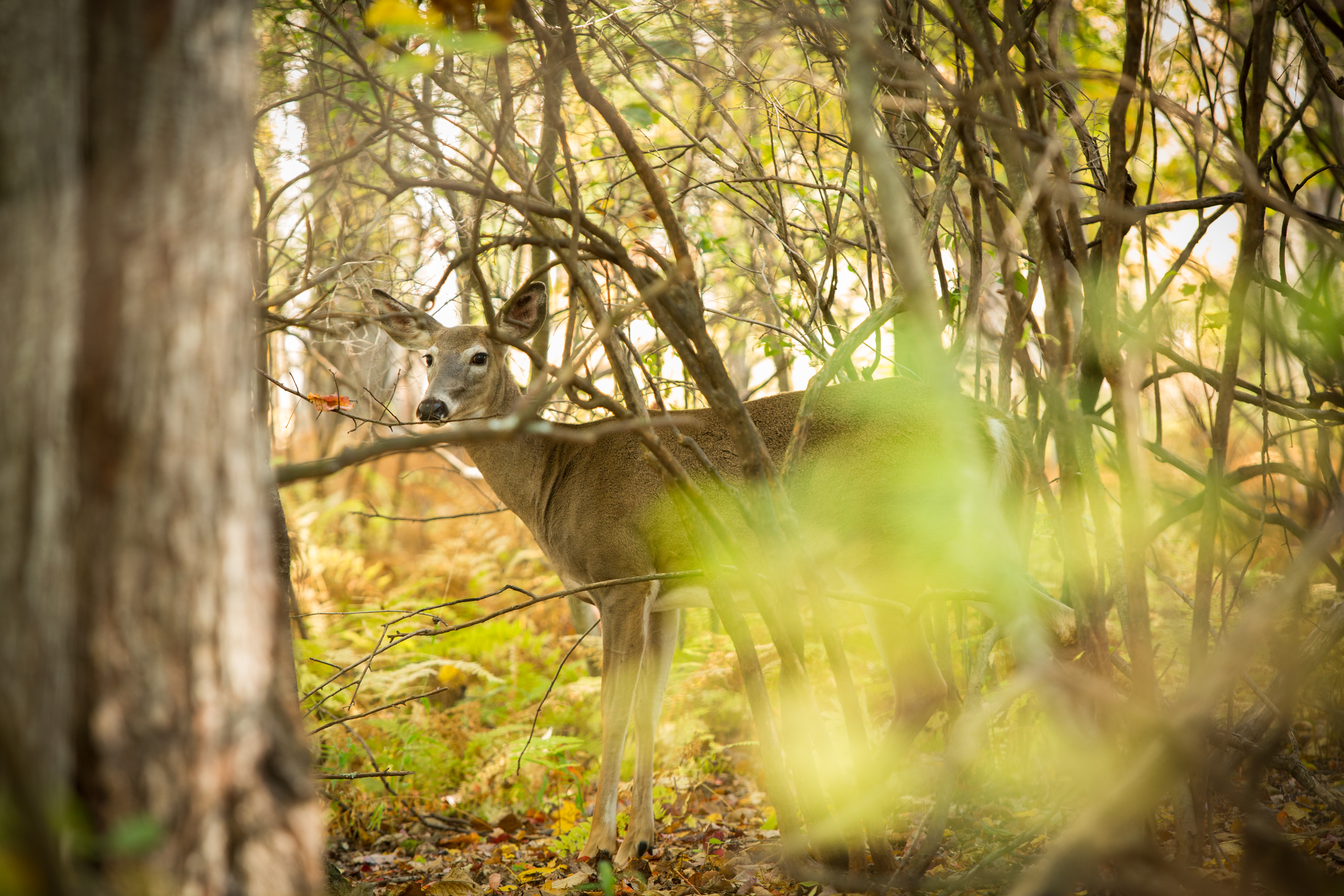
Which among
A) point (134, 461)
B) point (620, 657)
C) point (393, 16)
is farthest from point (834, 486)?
point (134, 461)

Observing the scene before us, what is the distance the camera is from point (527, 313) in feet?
19.5

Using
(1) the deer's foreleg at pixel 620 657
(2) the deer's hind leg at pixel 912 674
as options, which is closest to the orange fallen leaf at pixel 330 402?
(1) the deer's foreleg at pixel 620 657

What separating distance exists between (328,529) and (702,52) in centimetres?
797

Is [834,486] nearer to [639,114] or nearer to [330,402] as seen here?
[639,114]

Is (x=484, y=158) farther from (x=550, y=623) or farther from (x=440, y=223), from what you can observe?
(x=550, y=623)

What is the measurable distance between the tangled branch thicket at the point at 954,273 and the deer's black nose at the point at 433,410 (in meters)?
0.27

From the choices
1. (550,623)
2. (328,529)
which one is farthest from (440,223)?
(328,529)

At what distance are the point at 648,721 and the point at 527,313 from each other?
263cm

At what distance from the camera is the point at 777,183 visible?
15.5 feet

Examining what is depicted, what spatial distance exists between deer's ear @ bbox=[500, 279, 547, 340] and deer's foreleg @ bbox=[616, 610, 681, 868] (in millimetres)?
1912

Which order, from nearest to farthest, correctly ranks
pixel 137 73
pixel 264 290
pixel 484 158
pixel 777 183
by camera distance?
pixel 137 73
pixel 777 183
pixel 264 290
pixel 484 158

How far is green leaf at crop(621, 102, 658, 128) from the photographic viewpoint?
4.06 metres

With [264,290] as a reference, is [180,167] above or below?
below

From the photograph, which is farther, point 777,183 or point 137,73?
point 777,183
